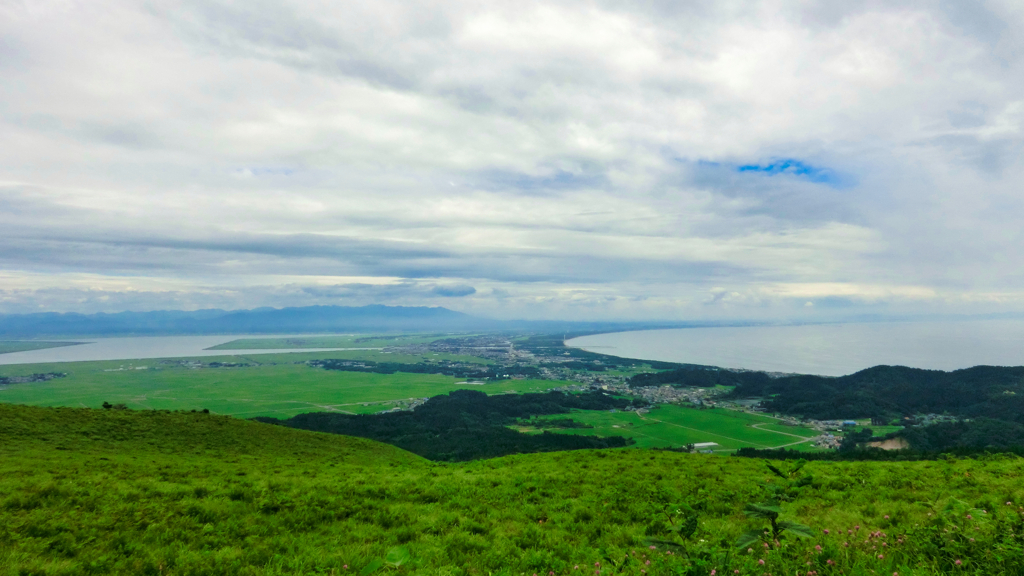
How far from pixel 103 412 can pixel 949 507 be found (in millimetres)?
49936

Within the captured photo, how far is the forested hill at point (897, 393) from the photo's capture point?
118062 millimetres

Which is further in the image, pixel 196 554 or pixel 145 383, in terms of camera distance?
pixel 145 383

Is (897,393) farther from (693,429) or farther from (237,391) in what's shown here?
(237,391)

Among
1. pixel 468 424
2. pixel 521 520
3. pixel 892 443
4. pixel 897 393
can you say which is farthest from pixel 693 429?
pixel 521 520

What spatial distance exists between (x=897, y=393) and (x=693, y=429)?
85652 millimetres

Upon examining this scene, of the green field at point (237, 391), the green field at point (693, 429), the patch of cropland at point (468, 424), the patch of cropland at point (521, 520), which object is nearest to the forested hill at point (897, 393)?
the green field at point (693, 429)

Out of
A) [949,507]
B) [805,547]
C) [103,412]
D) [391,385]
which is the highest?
[949,507]

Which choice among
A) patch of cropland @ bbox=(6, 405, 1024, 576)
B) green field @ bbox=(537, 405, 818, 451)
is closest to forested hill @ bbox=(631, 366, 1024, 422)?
green field @ bbox=(537, 405, 818, 451)

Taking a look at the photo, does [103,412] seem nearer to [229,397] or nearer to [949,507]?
[949,507]

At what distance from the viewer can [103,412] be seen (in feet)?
115

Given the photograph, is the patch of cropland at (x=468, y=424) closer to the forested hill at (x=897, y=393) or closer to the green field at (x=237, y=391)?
the green field at (x=237, y=391)

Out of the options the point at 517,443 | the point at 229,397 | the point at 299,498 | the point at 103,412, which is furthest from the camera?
the point at 229,397

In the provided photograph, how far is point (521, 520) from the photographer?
40.2 feet

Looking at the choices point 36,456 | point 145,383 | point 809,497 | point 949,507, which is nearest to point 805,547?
point 949,507
